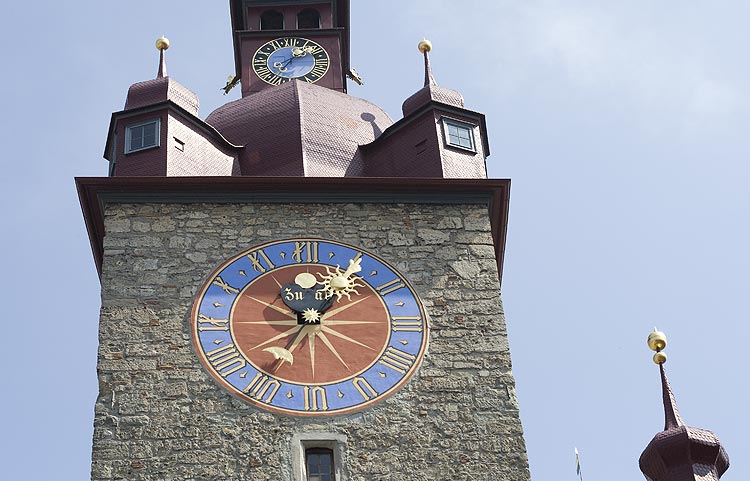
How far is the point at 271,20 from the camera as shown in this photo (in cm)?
2194

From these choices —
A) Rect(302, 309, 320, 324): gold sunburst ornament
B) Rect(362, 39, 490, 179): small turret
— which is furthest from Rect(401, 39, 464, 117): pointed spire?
Rect(302, 309, 320, 324): gold sunburst ornament

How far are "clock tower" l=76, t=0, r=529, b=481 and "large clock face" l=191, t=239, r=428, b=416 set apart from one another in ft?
0.06

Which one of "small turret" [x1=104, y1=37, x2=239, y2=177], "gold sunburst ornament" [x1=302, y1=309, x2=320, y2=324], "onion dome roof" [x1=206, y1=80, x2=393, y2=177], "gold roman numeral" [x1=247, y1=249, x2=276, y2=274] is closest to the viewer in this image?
"gold sunburst ornament" [x1=302, y1=309, x2=320, y2=324]

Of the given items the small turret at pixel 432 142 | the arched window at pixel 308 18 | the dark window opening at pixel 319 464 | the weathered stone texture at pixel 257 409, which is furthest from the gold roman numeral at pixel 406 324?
the arched window at pixel 308 18

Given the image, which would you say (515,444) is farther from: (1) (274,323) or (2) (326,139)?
A: (2) (326,139)

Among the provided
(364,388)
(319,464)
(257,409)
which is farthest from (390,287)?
(319,464)

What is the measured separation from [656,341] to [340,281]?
3271mm

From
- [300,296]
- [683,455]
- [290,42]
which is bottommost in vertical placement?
[683,455]

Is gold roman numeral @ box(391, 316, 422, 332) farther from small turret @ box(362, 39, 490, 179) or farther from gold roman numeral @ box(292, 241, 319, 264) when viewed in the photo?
small turret @ box(362, 39, 490, 179)

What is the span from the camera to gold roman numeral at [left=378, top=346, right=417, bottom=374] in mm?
15500

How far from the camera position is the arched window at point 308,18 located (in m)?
21.9

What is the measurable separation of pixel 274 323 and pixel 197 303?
2.21 feet

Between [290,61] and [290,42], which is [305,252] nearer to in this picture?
[290,61]

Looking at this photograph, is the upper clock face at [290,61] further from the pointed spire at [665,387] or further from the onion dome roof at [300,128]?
the pointed spire at [665,387]
